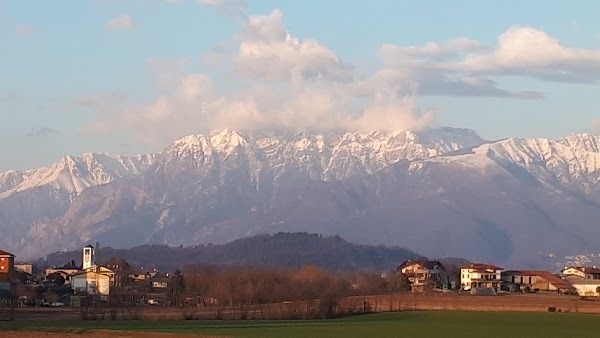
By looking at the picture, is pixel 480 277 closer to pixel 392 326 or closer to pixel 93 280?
pixel 93 280

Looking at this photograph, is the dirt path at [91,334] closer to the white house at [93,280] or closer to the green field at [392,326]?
the green field at [392,326]

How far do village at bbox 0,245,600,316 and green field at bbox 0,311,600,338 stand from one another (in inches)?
1404

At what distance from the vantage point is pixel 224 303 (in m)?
128

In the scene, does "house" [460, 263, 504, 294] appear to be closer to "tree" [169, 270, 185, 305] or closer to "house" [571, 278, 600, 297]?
"house" [571, 278, 600, 297]

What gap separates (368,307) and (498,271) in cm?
6809

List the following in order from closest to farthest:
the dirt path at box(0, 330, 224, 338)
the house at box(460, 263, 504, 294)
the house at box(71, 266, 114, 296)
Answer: the dirt path at box(0, 330, 224, 338)
the house at box(71, 266, 114, 296)
the house at box(460, 263, 504, 294)

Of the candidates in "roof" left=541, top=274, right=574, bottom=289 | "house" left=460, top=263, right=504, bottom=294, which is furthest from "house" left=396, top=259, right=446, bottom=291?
"roof" left=541, top=274, right=574, bottom=289

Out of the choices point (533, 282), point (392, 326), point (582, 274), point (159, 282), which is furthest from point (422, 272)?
point (392, 326)

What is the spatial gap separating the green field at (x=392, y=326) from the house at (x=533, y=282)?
196 feet

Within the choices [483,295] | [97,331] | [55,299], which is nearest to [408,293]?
[483,295]

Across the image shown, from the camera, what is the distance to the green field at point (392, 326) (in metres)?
75.0

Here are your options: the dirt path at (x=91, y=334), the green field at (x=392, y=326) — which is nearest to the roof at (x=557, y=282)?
the green field at (x=392, y=326)

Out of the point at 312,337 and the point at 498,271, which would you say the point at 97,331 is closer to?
the point at 312,337

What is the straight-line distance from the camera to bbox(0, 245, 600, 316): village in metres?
137
